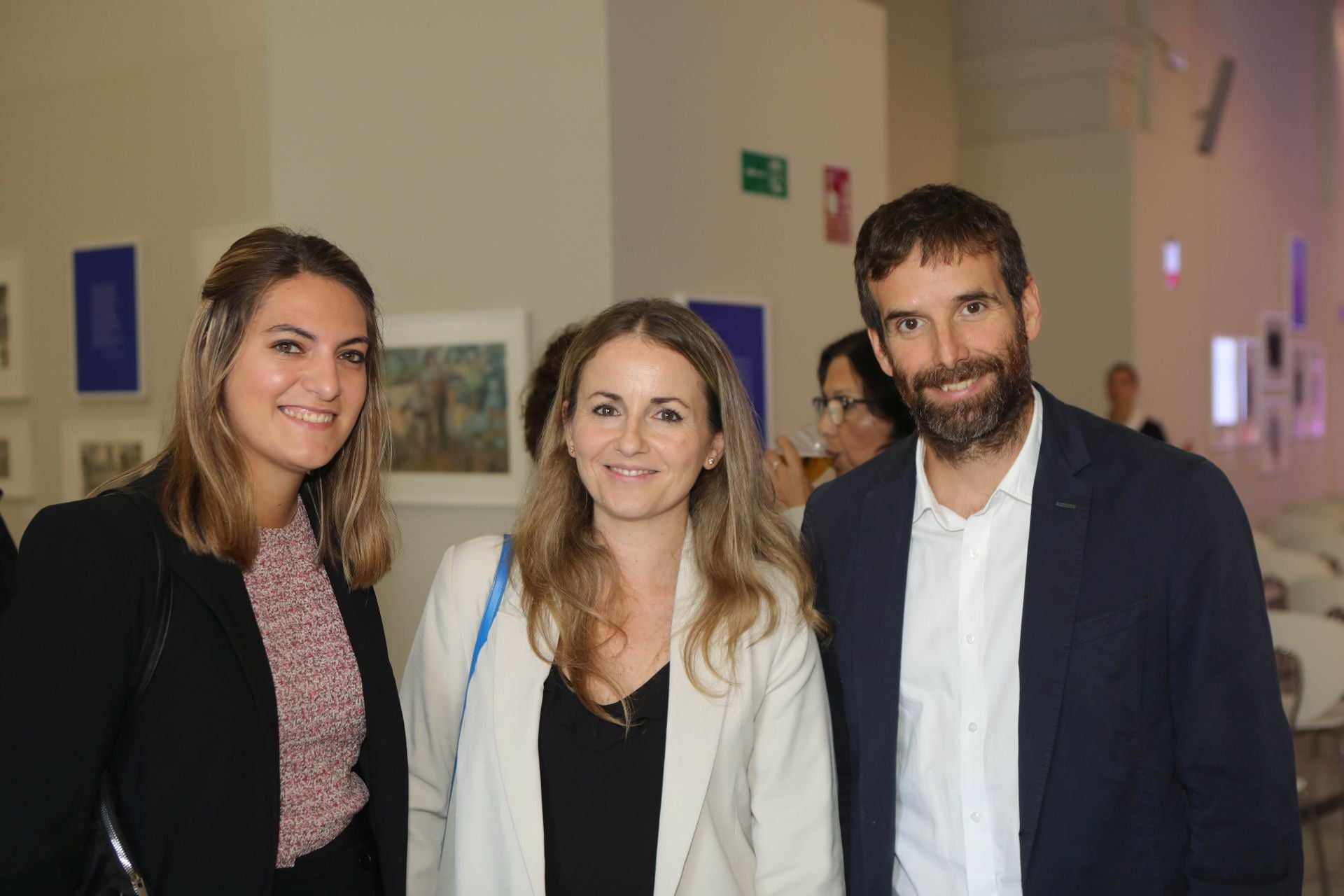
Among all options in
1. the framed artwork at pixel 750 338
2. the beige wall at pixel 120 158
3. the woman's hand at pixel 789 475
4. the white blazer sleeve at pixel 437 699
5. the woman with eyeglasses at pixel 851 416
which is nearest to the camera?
the white blazer sleeve at pixel 437 699

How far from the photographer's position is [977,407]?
2.13m

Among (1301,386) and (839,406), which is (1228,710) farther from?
(1301,386)

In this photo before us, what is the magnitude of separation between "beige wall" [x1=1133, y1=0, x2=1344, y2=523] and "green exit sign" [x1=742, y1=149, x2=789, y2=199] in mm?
4690

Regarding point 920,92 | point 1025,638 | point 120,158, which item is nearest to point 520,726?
point 1025,638

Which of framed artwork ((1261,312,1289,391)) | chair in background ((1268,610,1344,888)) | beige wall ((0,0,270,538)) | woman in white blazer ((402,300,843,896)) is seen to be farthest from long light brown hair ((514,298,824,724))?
framed artwork ((1261,312,1289,391))

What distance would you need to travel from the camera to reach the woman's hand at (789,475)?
349 centimetres

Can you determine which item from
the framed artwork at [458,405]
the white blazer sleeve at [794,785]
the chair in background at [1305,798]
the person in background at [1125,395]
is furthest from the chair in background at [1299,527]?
the white blazer sleeve at [794,785]

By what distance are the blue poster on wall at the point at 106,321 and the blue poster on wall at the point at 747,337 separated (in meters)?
3.59

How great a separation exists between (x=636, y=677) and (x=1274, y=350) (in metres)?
11.6

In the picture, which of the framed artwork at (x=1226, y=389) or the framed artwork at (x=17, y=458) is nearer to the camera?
the framed artwork at (x=17, y=458)

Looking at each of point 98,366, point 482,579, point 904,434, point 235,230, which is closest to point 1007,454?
point 482,579

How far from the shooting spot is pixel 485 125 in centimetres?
471

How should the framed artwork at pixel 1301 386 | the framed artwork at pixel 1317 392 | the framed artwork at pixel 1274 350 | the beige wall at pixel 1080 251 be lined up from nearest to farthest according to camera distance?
the beige wall at pixel 1080 251 → the framed artwork at pixel 1274 350 → the framed artwork at pixel 1301 386 → the framed artwork at pixel 1317 392

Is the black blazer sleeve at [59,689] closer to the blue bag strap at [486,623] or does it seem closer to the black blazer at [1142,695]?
the blue bag strap at [486,623]
